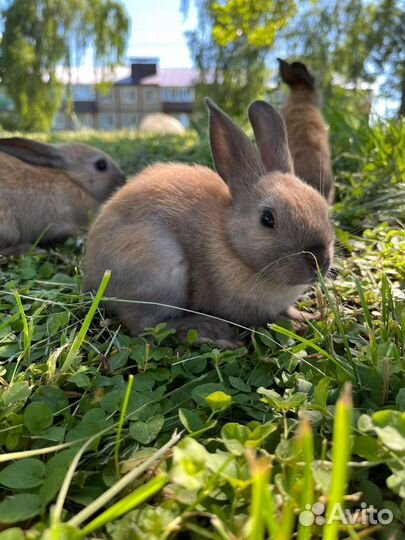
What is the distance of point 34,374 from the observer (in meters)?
1.69

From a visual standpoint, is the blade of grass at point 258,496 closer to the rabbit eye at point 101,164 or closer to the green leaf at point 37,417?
the green leaf at point 37,417

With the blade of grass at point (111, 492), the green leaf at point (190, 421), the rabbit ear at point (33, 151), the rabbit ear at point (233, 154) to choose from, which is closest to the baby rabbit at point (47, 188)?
the rabbit ear at point (33, 151)

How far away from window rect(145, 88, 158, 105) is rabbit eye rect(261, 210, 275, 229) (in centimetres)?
5515

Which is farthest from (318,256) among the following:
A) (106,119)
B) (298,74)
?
(106,119)

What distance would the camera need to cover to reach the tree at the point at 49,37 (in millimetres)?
18516

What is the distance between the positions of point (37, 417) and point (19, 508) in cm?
32

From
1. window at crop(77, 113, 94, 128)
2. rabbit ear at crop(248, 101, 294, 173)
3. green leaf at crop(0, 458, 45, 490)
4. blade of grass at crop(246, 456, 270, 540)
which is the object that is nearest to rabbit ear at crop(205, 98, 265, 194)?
rabbit ear at crop(248, 101, 294, 173)

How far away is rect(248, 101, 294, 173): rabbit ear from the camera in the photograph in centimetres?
251

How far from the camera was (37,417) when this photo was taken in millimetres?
1408

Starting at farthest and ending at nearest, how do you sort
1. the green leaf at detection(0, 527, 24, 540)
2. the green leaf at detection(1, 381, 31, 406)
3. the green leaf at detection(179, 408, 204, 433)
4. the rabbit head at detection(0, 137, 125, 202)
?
the rabbit head at detection(0, 137, 125, 202), the green leaf at detection(1, 381, 31, 406), the green leaf at detection(179, 408, 204, 433), the green leaf at detection(0, 527, 24, 540)

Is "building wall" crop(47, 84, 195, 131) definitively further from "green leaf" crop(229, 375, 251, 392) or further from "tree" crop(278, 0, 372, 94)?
"green leaf" crop(229, 375, 251, 392)

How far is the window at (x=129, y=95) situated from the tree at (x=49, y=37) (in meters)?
35.3

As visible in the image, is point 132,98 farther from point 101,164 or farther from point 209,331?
point 209,331

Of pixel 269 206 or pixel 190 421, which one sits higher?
pixel 269 206
